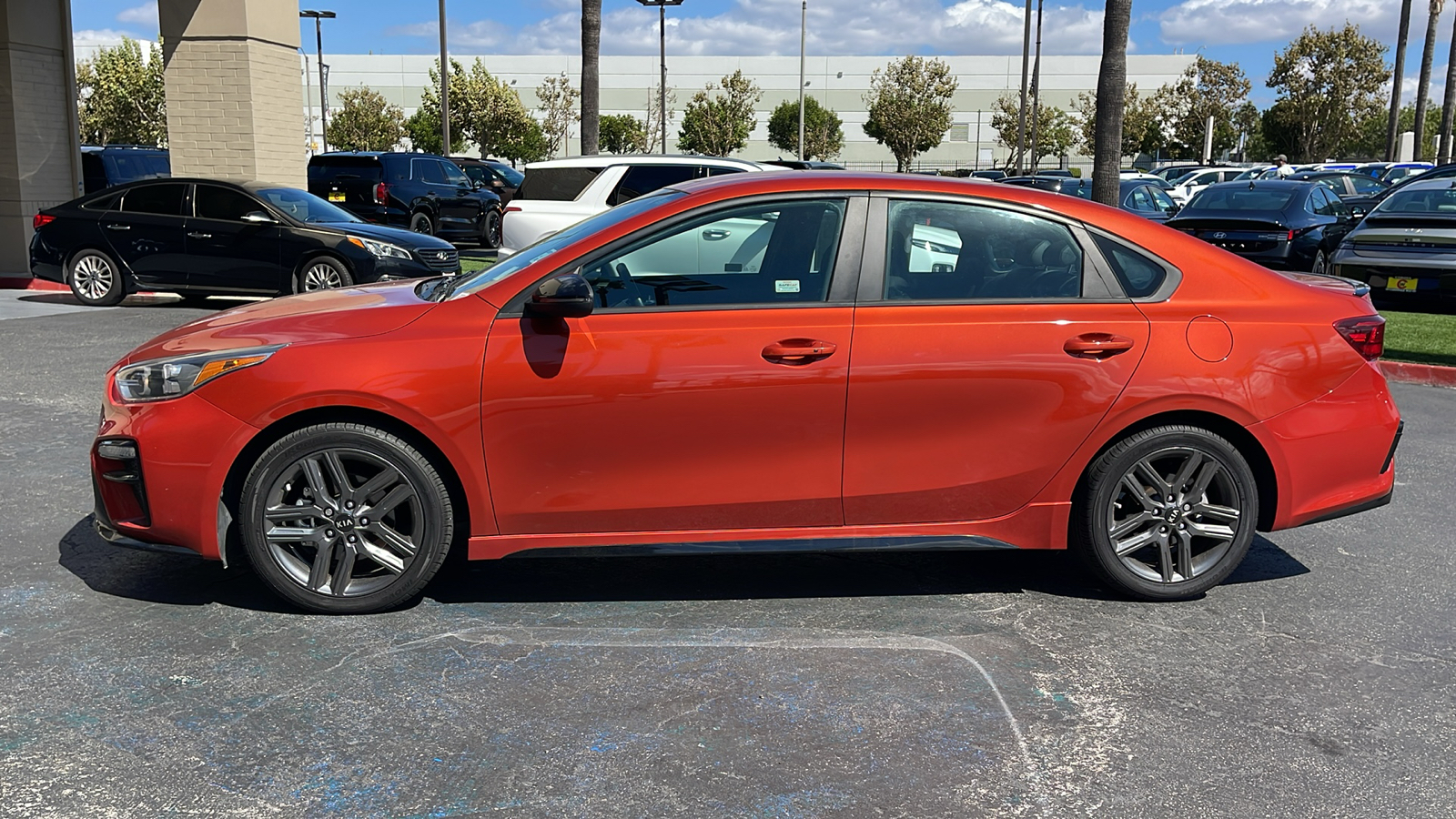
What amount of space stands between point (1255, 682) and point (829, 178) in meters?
2.38

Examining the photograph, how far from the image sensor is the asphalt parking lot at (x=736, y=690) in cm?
333

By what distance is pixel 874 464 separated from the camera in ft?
15.1

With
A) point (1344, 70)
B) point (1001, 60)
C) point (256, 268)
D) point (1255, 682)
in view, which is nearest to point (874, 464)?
point (1255, 682)

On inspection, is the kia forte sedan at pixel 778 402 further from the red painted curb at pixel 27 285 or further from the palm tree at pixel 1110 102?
the red painted curb at pixel 27 285

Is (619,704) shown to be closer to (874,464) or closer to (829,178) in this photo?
(874,464)

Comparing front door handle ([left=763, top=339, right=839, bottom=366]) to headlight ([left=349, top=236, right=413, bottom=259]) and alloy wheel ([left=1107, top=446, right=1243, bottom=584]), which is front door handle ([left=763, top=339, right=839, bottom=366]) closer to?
alloy wheel ([left=1107, top=446, right=1243, bottom=584])

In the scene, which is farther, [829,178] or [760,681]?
[829,178]

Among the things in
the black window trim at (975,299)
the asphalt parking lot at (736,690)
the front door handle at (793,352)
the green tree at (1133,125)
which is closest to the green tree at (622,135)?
the green tree at (1133,125)

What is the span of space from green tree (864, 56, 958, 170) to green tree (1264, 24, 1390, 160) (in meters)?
17.3

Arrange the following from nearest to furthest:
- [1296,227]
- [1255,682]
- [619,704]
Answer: [619,704] < [1255,682] < [1296,227]

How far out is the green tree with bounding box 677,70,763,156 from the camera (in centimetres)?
6819

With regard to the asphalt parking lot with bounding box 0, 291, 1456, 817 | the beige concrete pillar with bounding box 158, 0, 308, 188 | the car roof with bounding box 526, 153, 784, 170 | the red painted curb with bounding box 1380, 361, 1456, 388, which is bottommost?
the asphalt parking lot with bounding box 0, 291, 1456, 817

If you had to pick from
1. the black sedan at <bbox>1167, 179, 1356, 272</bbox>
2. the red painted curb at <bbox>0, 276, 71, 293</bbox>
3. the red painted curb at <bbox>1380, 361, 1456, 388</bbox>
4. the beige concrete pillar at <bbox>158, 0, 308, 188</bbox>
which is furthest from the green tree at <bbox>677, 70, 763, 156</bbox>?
the red painted curb at <bbox>1380, 361, 1456, 388</bbox>

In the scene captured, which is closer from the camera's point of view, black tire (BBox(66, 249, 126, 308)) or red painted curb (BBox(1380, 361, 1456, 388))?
red painted curb (BBox(1380, 361, 1456, 388))
